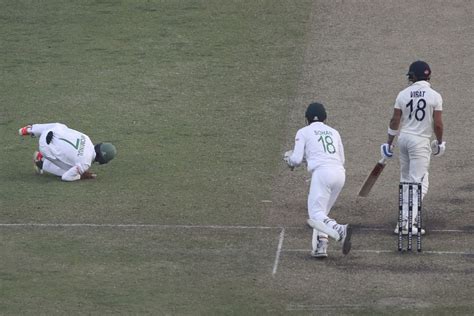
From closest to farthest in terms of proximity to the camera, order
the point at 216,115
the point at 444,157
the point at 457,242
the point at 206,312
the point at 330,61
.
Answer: the point at 206,312 < the point at 457,242 < the point at 444,157 < the point at 216,115 < the point at 330,61

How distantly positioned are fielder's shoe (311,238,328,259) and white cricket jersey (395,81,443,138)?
6.90 ft

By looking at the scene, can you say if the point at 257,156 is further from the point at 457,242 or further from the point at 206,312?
the point at 206,312

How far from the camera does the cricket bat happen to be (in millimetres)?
18109

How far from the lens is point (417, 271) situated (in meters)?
16.0

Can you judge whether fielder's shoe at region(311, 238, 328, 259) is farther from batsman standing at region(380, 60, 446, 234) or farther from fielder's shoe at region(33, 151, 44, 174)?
fielder's shoe at region(33, 151, 44, 174)

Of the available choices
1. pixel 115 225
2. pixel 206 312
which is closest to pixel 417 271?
pixel 206 312

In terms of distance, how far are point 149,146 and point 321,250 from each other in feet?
20.3

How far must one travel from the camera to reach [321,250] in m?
16.4

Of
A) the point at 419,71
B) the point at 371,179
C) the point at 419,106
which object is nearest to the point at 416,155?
the point at 419,106

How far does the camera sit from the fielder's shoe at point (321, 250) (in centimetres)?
1636

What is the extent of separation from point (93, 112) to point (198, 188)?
15.9 ft

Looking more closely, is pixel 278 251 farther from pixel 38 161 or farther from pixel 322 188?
pixel 38 161

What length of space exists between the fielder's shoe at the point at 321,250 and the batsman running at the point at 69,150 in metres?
4.52

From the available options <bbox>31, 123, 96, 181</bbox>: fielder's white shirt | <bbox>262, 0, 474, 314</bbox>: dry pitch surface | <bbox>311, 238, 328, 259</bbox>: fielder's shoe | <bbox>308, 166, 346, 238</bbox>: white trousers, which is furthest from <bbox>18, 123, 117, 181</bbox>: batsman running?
<bbox>311, 238, 328, 259</bbox>: fielder's shoe
